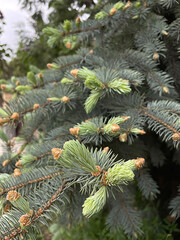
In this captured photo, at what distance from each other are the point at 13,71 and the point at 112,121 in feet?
3.73

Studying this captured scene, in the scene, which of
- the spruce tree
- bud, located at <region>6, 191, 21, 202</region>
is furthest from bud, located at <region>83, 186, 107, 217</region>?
bud, located at <region>6, 191, 21, 202</region>

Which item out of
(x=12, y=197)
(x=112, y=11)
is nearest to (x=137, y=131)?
(x=12, y=197)

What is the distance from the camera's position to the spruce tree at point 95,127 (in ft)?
1.22

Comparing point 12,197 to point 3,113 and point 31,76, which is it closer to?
point 3,113

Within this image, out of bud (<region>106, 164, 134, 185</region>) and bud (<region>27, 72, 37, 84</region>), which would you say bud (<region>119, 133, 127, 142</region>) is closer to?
bud (<region>106, 164, 134, 185</region>)

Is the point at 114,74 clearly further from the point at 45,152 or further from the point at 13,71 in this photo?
the point at 13,71

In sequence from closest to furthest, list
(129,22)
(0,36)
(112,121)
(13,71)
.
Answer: (112,121), (0,36), (129,22), (13,71)

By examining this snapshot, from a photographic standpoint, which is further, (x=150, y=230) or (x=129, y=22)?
(x=150, y=230)

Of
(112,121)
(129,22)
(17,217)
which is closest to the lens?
(17,217)

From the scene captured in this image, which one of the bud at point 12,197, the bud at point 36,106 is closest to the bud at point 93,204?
the bud at point 12,197

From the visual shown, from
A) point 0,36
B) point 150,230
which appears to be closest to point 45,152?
point 0,36

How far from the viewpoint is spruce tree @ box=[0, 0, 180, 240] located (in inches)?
14.6

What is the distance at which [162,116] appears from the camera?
1.74 ft

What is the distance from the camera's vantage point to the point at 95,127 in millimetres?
491
